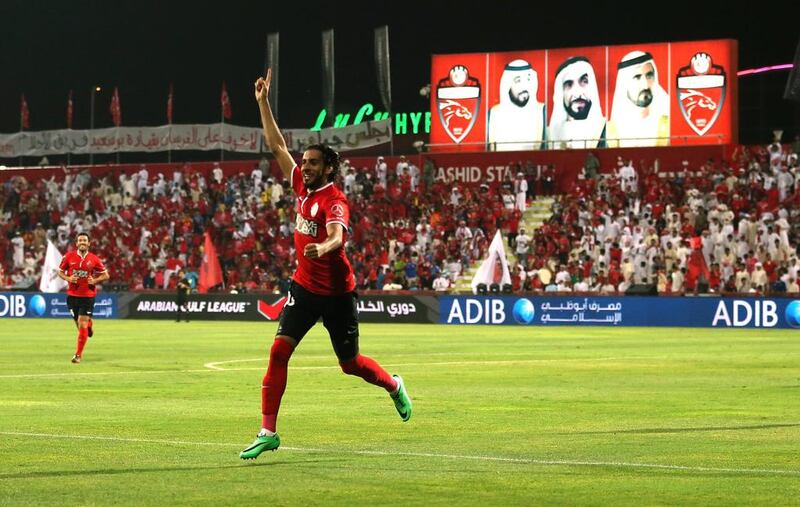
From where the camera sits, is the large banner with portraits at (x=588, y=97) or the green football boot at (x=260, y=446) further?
the large banner with portraits at (x=588, y=97)

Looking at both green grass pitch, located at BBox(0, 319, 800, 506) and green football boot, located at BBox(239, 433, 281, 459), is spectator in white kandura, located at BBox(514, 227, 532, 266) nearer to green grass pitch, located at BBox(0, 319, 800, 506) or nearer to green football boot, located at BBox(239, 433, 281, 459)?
green grass pitch, located at BBox(0, 319, 800, 506)

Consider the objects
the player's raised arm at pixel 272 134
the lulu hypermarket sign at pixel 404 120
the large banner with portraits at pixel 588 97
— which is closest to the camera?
the player's raised arm at pixel 272 134

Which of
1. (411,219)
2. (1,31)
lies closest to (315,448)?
(411,219)

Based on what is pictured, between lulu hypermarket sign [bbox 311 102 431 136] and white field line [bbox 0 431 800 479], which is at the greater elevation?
lulu hypermarket sign [bbox 311 102 431 136]

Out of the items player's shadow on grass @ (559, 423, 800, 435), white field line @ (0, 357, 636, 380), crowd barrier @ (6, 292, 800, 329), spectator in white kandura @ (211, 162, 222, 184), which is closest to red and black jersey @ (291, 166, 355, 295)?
player's shadow on grass @ (559, 423, 800, 435)

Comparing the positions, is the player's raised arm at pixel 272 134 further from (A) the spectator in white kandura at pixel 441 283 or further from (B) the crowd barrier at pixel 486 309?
(A) the spectator in white kandura at pixel 441 283

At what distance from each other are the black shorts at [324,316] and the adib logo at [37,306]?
45250 mm

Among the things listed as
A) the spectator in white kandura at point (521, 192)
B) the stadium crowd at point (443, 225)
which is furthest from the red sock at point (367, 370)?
the spectator in white kandura at point (521, 192)

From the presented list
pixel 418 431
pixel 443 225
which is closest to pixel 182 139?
pixel 443 225

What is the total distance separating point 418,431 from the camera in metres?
13.8

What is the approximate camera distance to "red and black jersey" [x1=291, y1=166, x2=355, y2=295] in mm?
11570

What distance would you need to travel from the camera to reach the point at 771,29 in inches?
2857

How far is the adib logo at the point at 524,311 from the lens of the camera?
153 feet

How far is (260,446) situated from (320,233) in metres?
1.76
